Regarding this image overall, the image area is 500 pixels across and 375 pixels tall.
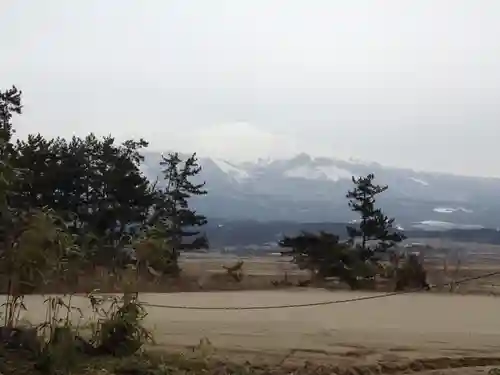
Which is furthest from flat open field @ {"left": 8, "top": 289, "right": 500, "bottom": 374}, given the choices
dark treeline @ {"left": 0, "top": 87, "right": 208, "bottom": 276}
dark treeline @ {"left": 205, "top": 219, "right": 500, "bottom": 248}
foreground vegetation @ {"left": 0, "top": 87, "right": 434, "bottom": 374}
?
dark treeline @ {"left": 205, "top": 219, "right": 500, "bottom": 248}

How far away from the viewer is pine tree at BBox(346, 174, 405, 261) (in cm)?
2964

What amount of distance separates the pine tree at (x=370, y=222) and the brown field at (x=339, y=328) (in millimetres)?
6420

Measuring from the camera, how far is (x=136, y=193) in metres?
28.5

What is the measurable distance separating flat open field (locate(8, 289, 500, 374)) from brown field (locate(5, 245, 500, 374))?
16 mm

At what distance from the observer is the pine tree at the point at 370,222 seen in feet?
97.2

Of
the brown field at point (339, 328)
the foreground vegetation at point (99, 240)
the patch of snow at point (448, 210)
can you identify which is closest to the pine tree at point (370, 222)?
the foreground vegetation at point (99, 240)

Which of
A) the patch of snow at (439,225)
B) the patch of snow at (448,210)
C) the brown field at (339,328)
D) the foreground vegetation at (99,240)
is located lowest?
the brown field at (339,328)

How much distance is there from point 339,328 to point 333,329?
259 millimetres

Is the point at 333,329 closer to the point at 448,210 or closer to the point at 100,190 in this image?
the point at 100,190

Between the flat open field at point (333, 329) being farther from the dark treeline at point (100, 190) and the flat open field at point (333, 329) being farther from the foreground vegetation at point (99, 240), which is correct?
the dark treeline at point (100, 190)

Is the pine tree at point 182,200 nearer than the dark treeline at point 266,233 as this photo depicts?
Yes

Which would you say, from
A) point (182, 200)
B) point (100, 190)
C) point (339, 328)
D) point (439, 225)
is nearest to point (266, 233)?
point (439, 225)

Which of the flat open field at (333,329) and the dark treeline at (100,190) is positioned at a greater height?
the dark treeline at (100,190)

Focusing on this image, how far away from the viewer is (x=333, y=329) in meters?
13.8
